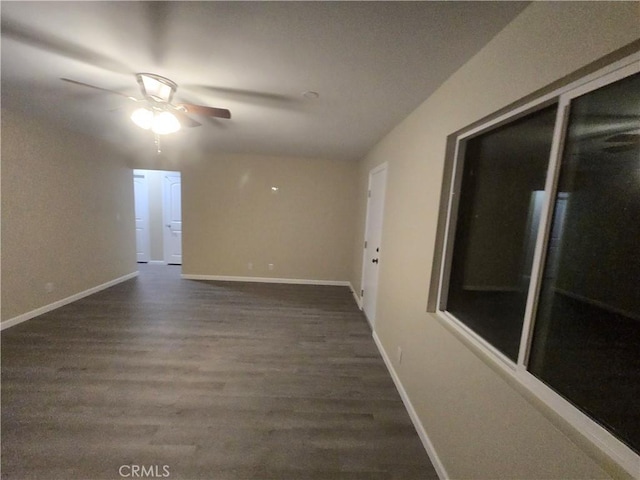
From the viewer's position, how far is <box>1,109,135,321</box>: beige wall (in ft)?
9.26

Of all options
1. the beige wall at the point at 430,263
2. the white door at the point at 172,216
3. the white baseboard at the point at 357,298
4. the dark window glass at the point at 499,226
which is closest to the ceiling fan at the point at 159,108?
the beige wall at the point at 430,263

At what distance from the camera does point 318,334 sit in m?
3.06

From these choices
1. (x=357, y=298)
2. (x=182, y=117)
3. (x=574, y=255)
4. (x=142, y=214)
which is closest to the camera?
(x=574, y=255)

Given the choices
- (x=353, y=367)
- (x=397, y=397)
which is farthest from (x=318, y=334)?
(x=397, y=397)

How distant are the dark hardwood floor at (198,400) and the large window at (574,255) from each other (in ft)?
3.44

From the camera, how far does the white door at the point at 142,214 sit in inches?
234

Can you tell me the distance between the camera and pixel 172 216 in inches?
239

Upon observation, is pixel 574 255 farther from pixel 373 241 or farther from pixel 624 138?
pixel 373 241

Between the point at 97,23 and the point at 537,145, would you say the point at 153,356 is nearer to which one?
the point at 97,23

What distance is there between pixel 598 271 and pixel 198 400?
2430mm

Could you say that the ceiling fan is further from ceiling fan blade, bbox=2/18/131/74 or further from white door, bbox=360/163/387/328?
white door, bbox=360/163/387/328

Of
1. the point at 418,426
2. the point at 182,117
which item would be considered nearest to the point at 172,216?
the point at 182,117

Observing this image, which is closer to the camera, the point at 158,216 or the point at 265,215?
the point at 265,215

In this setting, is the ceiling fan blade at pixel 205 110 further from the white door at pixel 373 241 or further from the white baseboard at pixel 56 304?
the white baseboard at pixel 56 304
